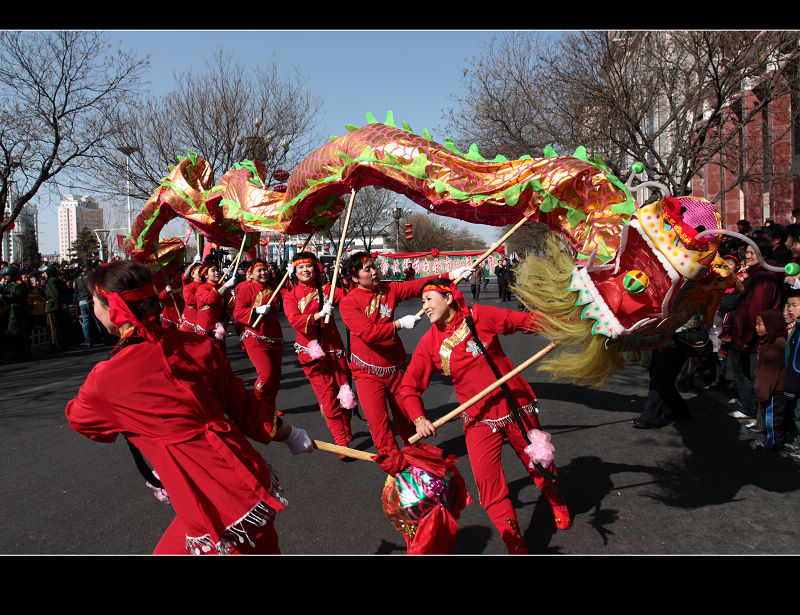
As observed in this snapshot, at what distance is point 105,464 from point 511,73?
12.5m

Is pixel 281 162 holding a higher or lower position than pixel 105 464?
higher

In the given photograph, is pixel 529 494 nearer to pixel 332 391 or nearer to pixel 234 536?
pixel 332 391

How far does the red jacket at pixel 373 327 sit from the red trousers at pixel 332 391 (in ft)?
2.28

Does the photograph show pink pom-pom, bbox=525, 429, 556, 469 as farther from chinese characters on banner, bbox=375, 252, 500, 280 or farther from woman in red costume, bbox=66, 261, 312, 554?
chinese characters on banner, bbox=375, 252, 500, 280

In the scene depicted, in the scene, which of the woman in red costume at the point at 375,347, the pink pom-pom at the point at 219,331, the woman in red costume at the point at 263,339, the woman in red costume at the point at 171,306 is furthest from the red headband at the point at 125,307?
the woman in red costume at the point at 171,306

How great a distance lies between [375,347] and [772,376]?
360 cm

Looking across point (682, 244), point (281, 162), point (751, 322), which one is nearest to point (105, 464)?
point (682, 244)

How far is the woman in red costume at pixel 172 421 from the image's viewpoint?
7.45 feet

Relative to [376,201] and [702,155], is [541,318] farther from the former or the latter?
[376,201]

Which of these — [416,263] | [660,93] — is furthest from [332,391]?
[416,263]

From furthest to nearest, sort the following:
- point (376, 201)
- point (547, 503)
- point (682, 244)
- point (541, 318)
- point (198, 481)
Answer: point (376, 201) → point (547, 503) → point (541, 318) → point (682, 244) → point (198, 481)

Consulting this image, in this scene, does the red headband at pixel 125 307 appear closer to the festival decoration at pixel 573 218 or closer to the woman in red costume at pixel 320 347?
the festival decoration at pixel 573 218

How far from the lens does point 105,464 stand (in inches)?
219

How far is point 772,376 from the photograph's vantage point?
5.30 metres
